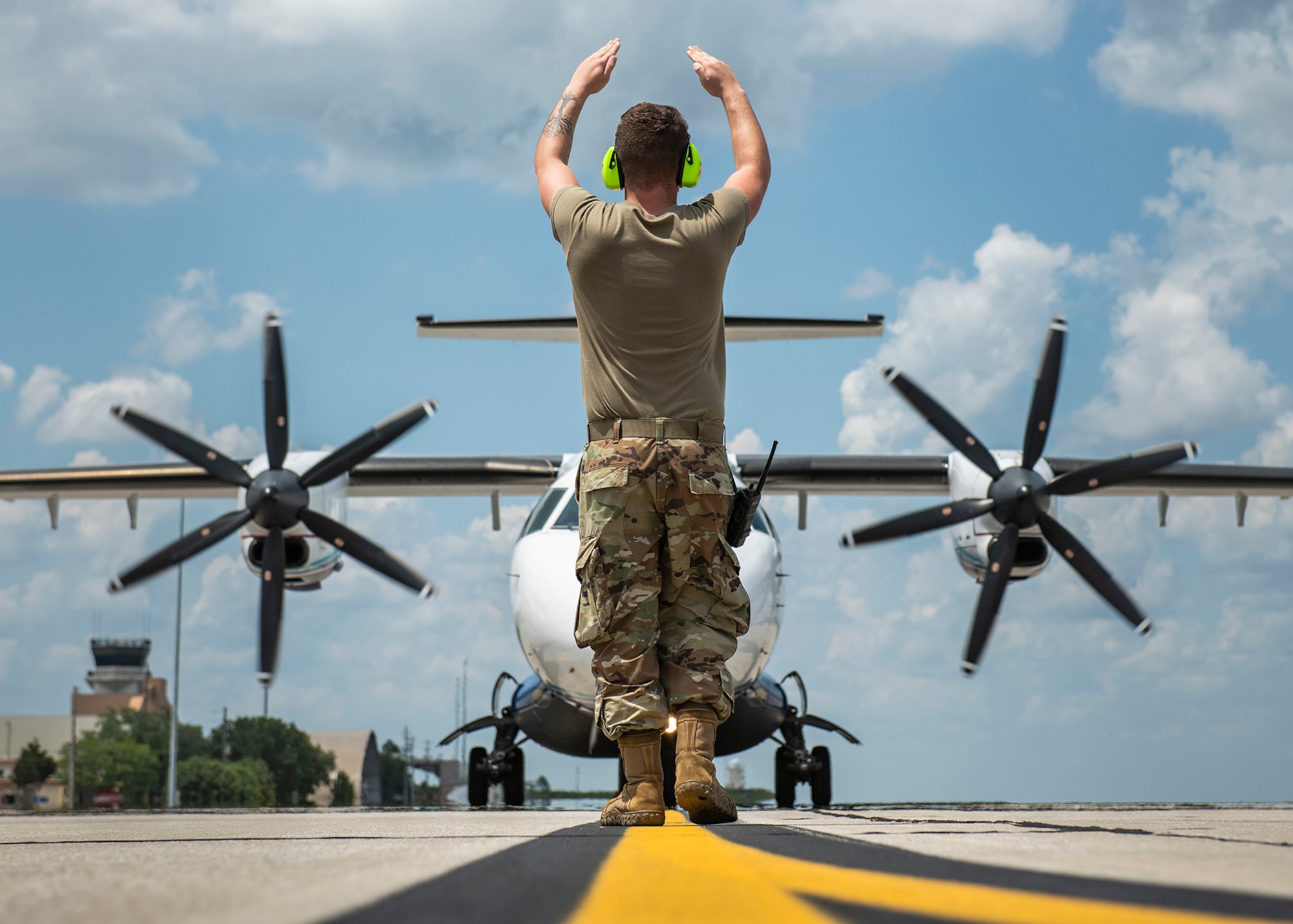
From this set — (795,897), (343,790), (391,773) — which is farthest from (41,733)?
(795,897)

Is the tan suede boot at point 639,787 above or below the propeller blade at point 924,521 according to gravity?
below

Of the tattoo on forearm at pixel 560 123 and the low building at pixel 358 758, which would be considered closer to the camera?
the tattoo on forearm at pixel 560 123

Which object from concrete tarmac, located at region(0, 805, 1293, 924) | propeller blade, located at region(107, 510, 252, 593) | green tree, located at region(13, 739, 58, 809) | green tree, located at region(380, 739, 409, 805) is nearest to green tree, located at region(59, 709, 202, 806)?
green tree, located at region(13, 739, 58, 809)

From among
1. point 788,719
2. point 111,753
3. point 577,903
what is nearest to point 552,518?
point 788,719

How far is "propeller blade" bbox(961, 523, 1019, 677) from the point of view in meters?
12.7

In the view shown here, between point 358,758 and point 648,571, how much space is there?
122085mm

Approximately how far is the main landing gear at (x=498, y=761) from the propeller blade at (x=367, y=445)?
2.89 metres

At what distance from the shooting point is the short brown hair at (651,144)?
12.7 feet

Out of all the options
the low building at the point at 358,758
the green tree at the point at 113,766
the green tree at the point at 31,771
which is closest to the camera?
the green tree at the point at 31,771

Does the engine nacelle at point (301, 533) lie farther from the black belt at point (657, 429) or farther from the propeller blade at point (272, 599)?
the black belt at point (657, 429)

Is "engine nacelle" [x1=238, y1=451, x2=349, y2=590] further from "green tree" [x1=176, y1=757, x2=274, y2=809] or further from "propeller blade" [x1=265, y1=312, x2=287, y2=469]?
"green tree" [x1=176, y1=757, x2=274, y2=809]

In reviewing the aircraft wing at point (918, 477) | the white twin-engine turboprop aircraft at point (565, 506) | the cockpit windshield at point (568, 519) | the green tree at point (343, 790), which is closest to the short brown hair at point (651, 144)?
the white twin-engine turboprop aircraft at point (565, 506)

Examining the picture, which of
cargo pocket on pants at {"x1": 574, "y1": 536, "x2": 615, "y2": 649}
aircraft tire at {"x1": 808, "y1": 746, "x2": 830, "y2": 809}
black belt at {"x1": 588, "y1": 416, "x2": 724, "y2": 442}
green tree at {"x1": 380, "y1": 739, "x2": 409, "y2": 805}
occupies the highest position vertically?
black belt at {"x1": 588, "y1": 416, "x2": 724, "y2": 442}

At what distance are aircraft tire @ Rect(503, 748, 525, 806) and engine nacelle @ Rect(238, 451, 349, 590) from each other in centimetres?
314
